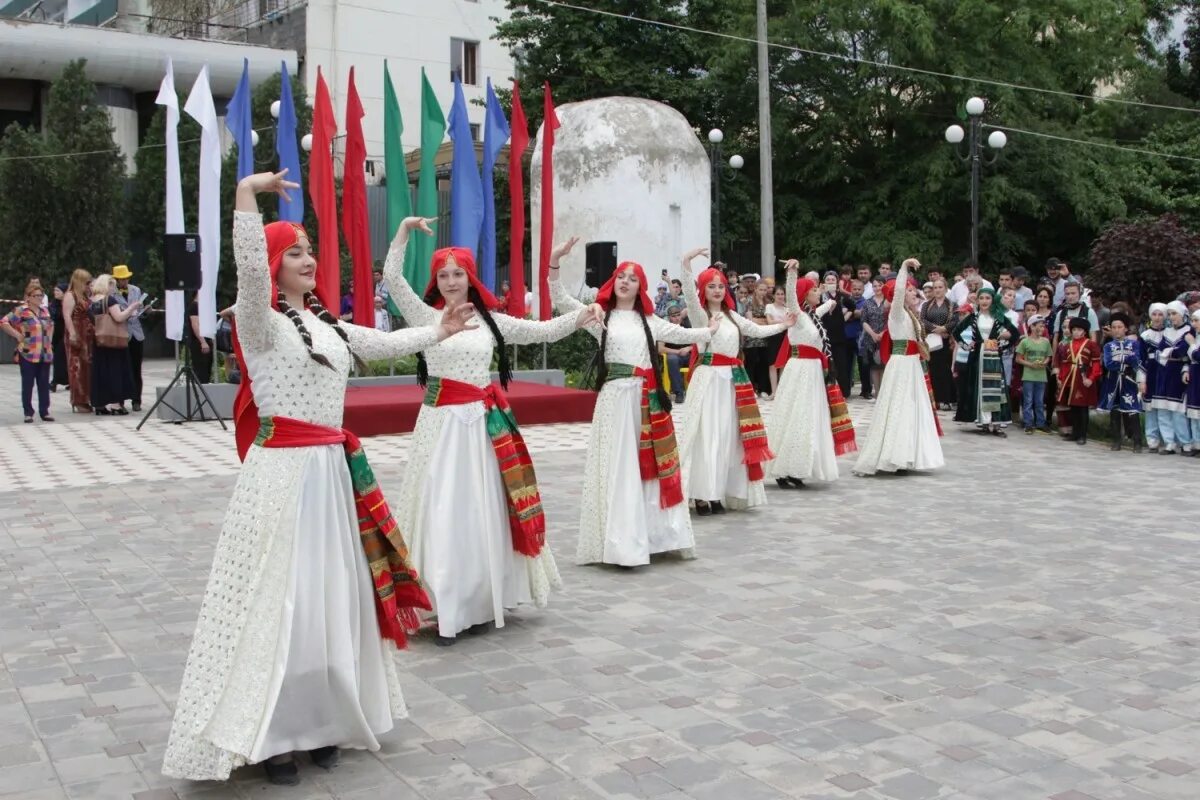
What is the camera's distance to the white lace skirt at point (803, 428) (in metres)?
9.85

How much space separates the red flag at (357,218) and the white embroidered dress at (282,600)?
33.4ft

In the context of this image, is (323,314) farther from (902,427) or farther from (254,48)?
(254,48)

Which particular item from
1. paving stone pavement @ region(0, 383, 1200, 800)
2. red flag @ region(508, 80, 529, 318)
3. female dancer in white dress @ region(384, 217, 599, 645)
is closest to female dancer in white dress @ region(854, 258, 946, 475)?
paving stone pavement @ region(0, 383, 1200, 800)

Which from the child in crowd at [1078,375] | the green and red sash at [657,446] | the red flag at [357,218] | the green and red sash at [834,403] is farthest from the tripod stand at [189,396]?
the child in crowd at [1078,375]

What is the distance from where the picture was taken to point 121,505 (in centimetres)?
912

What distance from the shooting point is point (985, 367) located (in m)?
13.1

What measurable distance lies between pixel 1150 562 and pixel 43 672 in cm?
593

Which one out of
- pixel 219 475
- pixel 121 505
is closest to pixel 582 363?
pixel 219 475

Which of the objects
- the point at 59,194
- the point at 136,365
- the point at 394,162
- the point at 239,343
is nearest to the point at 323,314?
the point at 239,343

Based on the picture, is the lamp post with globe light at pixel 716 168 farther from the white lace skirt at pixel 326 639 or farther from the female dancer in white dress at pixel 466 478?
the white lace skirt at pixel 326 639

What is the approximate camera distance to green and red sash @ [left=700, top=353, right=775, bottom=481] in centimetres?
864

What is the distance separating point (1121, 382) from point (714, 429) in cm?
562

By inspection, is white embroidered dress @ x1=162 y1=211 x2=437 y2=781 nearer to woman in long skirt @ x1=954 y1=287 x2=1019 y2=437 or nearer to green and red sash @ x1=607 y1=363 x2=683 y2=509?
green and red sash @ x1=607 y1=363 x2=683 y2=509

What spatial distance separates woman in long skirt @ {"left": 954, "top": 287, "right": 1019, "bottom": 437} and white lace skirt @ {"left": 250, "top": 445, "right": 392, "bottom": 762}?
1017 cm
